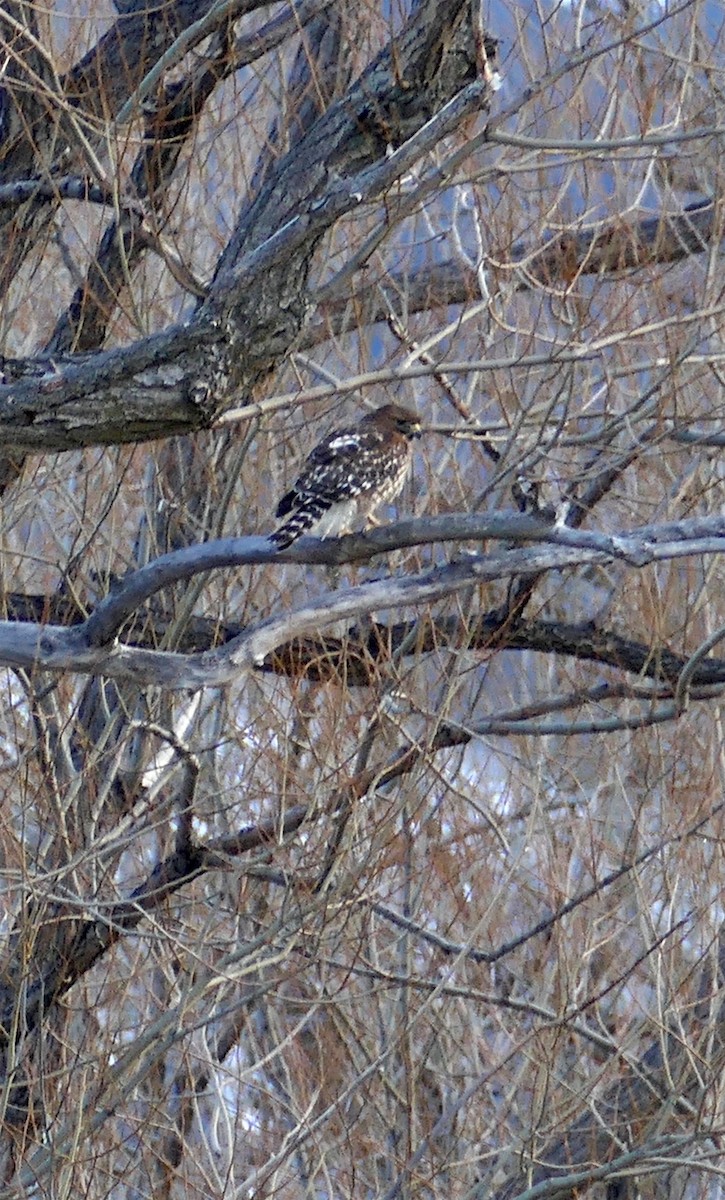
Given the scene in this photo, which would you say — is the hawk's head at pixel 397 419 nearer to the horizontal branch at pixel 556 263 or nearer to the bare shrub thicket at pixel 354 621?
the bare shrub thicket at pixel 354 621

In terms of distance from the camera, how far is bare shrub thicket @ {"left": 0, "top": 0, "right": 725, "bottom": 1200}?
4004 millimetres

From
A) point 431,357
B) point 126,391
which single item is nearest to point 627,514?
point 431,357

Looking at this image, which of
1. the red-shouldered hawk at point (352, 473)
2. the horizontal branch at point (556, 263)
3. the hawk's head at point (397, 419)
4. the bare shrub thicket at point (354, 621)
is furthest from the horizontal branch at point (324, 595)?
the horizontal branch at point (556, 263)

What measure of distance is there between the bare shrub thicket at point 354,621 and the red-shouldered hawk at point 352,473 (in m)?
0.23

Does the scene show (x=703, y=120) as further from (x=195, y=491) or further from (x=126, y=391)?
(x=126, y=391)

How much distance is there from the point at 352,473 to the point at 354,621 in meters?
1.08

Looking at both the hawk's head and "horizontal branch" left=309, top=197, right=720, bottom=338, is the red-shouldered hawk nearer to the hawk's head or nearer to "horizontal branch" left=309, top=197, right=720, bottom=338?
the hawk's head

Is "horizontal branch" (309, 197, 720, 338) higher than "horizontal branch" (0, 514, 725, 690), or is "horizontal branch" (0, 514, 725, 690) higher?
"horizontal branch" (309, 197, 720, 338)

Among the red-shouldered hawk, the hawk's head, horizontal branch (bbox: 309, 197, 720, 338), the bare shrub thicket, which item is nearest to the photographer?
the bare shrub thicket

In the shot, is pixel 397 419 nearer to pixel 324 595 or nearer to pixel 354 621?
pixel 354 621

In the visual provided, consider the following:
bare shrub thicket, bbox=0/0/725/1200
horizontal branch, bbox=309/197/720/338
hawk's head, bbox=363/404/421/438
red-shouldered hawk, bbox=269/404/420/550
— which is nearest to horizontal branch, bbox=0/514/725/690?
bare shrub thicket, bbox=0/0/725/1200

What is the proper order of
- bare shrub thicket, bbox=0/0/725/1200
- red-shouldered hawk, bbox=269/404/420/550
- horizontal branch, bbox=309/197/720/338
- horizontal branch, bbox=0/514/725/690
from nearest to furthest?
horizontal branch, bbox=0/514/725/690 < bare shrub thicket, bbox=0/0/725/1200 < red-shouldered hawk, bbox=269/404/420/550 < horizontal branch, bbox=309/197/720/338

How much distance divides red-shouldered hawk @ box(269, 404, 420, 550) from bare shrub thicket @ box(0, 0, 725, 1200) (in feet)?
0.75

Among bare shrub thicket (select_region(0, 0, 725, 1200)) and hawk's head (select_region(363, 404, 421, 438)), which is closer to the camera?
bare shrub thicket (select_region(0, 0, 725, 1200))
